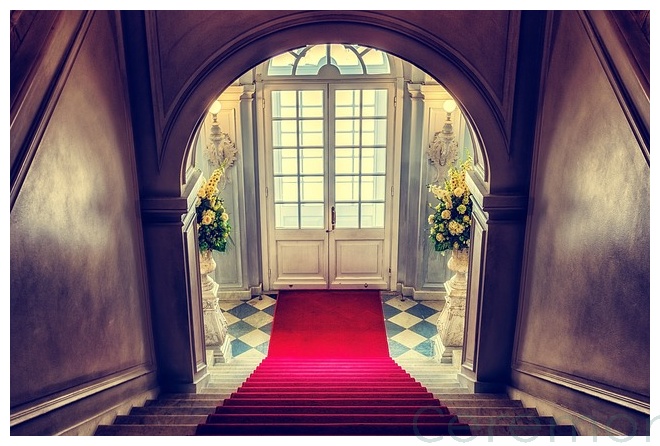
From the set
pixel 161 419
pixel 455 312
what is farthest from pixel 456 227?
pixel 161 419

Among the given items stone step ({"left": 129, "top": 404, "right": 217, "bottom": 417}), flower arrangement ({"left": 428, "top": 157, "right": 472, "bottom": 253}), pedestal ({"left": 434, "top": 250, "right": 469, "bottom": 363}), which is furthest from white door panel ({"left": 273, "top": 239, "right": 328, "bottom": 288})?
stone step ({"left": 129, "top": 404, "right": 217, "bottom": 417})

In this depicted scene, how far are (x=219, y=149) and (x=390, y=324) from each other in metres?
2.67

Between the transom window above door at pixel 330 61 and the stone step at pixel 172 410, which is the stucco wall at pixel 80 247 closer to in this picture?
the stone step at pixel 172 410

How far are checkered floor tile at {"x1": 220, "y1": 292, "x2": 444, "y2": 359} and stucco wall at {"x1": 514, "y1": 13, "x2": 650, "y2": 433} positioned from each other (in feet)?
7.94

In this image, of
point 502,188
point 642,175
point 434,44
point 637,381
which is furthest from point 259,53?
point 637,381

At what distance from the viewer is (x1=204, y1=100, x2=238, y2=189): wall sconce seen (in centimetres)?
694

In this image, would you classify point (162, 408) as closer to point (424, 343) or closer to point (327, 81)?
point (424, 343)

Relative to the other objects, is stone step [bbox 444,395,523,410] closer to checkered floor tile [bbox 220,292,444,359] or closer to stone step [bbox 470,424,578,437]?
stone step [bbox 470,424,578,437]

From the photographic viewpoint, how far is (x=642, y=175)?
8.79ft

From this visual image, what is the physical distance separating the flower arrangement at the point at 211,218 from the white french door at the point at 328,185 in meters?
1.64

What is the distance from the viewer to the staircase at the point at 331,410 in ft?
11.2

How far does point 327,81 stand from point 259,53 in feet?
10.2

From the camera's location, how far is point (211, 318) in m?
6.14

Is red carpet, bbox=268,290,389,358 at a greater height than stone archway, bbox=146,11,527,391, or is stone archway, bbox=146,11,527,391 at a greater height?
stone archway, bbox=146,11,527,391
